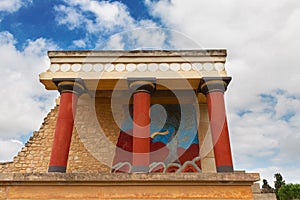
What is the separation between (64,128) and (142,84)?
7.61 ft

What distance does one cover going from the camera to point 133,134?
708cm

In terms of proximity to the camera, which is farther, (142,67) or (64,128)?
(142,67)

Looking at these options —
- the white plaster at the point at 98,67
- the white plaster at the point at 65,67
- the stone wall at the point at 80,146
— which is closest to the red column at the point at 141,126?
the white plaster at the point at 98,67

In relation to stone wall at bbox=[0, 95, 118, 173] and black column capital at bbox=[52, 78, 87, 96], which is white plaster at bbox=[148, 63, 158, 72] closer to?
black column capital at bbox=[52, 78, 87, 96]

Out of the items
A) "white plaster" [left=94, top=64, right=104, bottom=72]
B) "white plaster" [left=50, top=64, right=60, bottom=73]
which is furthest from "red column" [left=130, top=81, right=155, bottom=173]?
"white plaster" [left=50, top=64, right=60, bottom=73]

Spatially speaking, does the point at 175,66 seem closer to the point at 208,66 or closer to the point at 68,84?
the point at 208,66

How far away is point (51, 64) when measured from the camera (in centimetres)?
791

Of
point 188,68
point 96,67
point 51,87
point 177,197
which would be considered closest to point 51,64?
point 51,87

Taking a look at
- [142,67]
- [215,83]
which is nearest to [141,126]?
[142,67]

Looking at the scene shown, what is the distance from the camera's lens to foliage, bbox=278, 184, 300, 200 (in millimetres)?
18930

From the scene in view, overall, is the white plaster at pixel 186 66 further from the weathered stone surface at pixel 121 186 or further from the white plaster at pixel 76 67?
the weathered stone surface at pixel 121 186

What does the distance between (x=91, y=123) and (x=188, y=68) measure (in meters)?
3.80

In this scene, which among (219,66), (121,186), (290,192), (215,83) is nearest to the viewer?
(121,186)

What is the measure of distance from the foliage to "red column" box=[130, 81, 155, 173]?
16.1m
